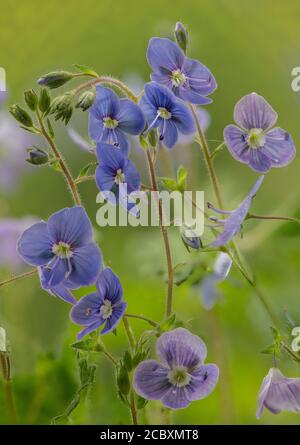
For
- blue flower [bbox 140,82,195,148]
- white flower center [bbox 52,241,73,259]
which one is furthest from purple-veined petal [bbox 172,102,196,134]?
white flower center [bbox 52,241,73,259]

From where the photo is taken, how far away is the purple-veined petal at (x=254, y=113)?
54cm

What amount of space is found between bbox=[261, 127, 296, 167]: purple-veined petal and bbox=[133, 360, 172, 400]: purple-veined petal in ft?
0.49

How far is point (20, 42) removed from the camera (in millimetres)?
1523

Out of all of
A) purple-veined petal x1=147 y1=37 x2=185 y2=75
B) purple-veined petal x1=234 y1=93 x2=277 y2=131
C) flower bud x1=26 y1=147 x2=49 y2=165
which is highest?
purple-veined petal x1=147 y1=37 x2=185 y2=75

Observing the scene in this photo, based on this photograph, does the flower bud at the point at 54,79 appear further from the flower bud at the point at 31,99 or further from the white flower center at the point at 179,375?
the white flower center at the point at 179,375

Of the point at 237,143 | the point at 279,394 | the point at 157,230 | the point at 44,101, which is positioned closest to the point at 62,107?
the point at 44,101

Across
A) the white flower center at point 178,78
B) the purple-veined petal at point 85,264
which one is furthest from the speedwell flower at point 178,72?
the purple-veined petal at point 85,264

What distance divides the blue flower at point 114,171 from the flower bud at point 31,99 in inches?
1.8

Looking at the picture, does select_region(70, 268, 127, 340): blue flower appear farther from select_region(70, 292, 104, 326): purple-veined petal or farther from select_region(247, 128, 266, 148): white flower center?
select_region(247, 128, 266, 148): white flower center

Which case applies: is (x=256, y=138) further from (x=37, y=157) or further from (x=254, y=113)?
Answer: (x=37, y=157)

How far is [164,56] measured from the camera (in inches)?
20.9

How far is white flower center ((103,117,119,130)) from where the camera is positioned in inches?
20.4

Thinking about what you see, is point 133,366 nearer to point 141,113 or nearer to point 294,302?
point 141,113
